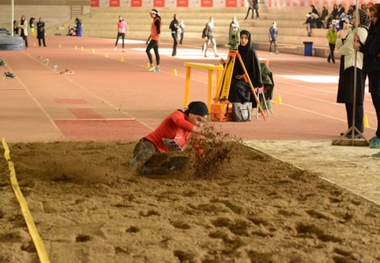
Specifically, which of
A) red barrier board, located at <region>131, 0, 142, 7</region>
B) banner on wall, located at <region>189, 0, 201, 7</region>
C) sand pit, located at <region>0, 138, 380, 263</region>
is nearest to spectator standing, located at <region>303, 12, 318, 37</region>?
banner on wall, located at <region>189, 0, 201, 7</region>

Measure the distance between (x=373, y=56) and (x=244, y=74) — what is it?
3664 mm

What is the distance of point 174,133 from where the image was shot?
29.2ft

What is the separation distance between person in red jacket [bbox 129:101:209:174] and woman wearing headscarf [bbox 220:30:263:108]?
5.29 metres

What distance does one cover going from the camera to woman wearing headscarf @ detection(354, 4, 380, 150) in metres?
10.9

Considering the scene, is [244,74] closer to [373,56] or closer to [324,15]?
[373,56]

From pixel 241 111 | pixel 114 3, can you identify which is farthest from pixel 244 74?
pixel 114 3

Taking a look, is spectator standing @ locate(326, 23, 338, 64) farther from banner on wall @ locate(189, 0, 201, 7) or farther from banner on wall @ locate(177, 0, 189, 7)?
banner on wall @ locate(177, 0, 189, 7)

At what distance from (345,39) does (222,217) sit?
5.89 metres

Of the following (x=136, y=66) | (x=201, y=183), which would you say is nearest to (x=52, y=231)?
(x=201, y=183)

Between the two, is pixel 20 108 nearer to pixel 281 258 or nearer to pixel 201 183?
pixel 201 183

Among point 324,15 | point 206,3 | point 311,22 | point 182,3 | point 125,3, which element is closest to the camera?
point 311,22

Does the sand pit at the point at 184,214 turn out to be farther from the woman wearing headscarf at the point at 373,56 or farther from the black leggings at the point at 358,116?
the black leggings at the point at 358,116

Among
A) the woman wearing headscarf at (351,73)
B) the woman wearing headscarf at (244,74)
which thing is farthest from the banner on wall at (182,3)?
the woman wearing headscarf at (351,73)

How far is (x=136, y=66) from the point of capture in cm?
3045
